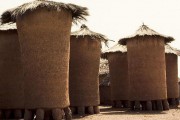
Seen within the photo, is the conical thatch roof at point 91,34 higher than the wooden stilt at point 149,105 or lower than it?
higher

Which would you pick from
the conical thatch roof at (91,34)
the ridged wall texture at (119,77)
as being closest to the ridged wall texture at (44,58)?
the conical thatch roof at (91,34)

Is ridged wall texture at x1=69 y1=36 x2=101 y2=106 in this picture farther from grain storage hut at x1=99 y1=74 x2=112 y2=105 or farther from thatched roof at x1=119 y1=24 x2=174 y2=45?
grain storage hut at x1=99 y1=74 x2=112 y2=105

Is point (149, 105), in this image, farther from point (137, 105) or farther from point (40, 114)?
point (40, 114)

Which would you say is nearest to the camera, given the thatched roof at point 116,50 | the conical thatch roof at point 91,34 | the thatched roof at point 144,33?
the conical thatch roof at point 91,34

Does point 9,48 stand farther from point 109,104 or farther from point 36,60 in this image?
point 109,104

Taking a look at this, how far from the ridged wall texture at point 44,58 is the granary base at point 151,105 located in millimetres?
6407

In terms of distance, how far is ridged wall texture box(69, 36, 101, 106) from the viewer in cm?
1398

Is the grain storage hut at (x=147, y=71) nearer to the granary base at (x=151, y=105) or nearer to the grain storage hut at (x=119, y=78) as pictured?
Result: the granary base at (x=151, y=105)

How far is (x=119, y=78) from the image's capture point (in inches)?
768

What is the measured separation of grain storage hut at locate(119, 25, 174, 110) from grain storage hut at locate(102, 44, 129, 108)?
2.83 metres

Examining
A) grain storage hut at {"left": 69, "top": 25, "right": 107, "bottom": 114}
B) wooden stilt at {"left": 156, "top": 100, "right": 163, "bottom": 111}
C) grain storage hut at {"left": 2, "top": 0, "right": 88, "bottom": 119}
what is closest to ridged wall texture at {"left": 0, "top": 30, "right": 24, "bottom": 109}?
grain storage hut at {"left": 69, "top": 25, "right": 107, "bottom": 114}

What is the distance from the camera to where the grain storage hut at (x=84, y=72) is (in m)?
14.0

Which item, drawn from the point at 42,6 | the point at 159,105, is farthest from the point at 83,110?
the point at 42,6

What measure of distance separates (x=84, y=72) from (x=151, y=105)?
3952 millimetres
